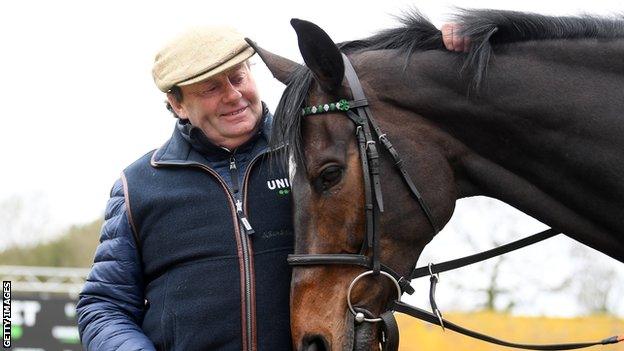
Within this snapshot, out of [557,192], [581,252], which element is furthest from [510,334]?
[581,252]

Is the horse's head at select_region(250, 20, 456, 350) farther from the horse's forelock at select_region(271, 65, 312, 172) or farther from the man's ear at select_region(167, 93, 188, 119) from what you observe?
the man's ear at select_region(167, 93, 188, 119)

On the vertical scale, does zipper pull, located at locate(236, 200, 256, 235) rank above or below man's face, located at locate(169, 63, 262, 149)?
below

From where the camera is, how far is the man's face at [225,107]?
12.5 ft

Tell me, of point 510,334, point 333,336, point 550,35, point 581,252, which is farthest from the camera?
point 581,252

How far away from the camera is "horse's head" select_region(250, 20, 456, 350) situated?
11.4 feet

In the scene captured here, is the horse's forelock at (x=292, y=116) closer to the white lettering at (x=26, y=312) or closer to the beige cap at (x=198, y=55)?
the beige cap at (x=198, y=55)

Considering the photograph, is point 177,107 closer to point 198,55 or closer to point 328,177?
point 198,55

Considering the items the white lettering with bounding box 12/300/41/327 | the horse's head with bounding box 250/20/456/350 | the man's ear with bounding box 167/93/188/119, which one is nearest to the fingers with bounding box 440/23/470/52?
the horse's head with bounding box 250/20/456/350

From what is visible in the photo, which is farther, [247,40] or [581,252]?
[581,252]

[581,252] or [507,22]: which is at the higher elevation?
[507,22]

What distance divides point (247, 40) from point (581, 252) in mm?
19421

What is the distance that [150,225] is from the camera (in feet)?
12.5

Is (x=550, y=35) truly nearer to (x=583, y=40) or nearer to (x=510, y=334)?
(x=583, y=40)

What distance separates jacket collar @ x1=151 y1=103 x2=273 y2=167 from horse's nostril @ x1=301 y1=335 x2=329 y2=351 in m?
0.83
